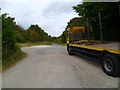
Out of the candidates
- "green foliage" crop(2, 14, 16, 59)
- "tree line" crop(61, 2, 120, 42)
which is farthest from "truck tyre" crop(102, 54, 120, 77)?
"tree line" crop(61, 2, 120, 42)

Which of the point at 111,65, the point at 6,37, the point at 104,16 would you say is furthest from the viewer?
the point at 104,16

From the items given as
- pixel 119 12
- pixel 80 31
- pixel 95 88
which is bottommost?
pixel 95 88

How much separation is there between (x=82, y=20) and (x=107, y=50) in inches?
494

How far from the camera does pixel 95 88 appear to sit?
22.8 feet

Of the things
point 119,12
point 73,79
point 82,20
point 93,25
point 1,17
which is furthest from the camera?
point 82,20

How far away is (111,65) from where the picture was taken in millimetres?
8703

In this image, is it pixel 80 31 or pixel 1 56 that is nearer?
pixel 1 56

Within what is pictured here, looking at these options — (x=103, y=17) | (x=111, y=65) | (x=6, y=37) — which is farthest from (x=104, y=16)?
(x=111, y=65)

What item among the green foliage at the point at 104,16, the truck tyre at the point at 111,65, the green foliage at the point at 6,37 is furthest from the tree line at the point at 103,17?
the truck tyre at the point at 111,65

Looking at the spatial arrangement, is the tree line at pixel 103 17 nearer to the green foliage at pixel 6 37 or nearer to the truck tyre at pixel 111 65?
the green foliage at pixel 6 37

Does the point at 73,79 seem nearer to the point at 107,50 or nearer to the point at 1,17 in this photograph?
the point at 107,50

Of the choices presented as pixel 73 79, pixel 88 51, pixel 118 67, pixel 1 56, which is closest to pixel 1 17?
pixel 1 56

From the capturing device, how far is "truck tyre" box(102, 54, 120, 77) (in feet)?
27.3

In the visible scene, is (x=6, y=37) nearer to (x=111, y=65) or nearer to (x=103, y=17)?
(x=103, y=17)
